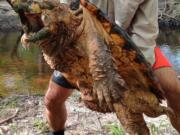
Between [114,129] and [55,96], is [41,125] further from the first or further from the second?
[55,96]

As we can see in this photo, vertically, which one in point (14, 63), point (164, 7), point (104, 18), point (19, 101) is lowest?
point (164, 7)

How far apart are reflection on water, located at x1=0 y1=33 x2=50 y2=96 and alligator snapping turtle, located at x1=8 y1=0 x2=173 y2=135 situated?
465 cm

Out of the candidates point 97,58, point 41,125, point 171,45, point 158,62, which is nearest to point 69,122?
point 41,125

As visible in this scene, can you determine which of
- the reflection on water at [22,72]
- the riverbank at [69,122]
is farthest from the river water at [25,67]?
the riverbank at [69,122]

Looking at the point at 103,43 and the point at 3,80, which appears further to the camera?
the point at 3,80

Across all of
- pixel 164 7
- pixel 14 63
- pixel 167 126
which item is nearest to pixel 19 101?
pixel 167 126

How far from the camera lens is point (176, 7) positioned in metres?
15.6

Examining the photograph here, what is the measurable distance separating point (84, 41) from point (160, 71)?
3.01 feet

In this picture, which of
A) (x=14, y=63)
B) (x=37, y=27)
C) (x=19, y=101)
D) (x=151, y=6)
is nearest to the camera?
(x=37, y=27)

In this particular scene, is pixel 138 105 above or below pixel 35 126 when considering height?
above

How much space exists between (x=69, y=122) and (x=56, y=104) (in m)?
1.00

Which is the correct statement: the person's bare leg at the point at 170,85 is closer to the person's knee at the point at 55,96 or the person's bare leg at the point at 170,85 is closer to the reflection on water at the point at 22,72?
the person's knee at the point at 55,96

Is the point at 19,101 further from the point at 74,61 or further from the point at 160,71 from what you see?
the point at 74,61

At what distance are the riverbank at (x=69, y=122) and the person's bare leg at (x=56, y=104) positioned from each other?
48cm
